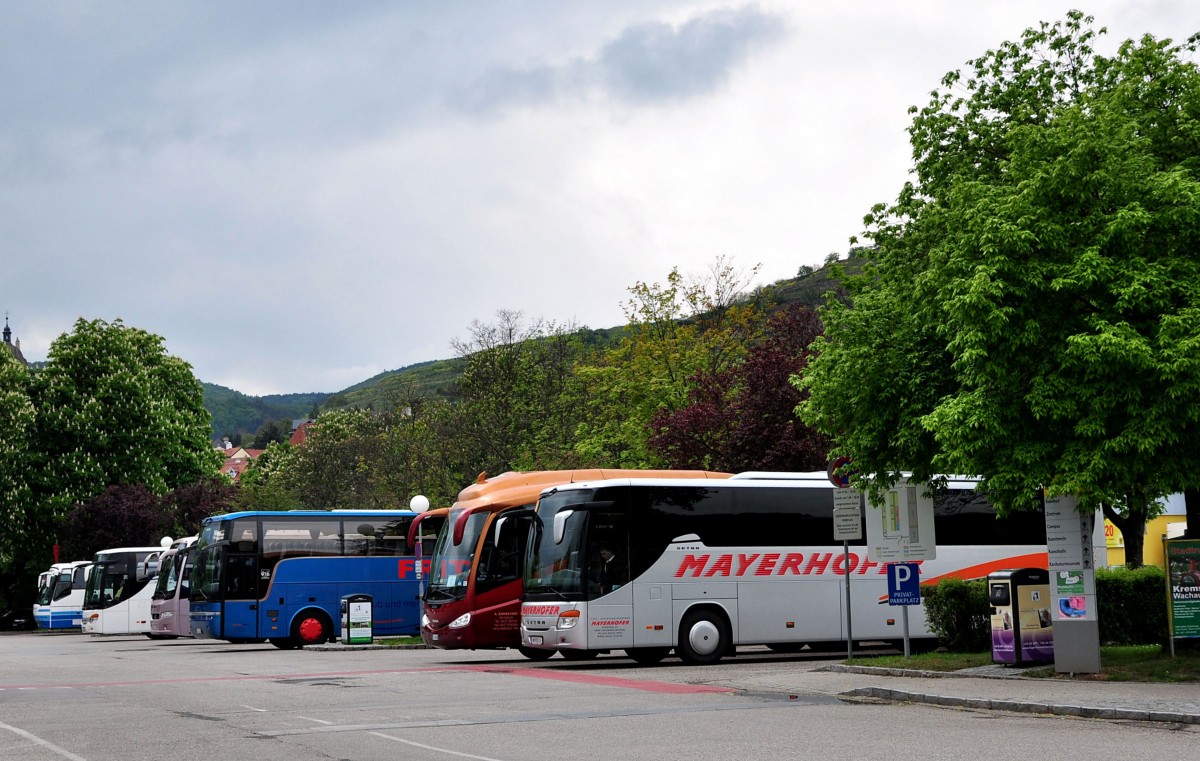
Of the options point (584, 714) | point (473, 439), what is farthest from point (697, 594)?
point (473, 439)

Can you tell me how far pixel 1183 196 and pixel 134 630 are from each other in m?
44.8

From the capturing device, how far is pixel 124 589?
52.0m

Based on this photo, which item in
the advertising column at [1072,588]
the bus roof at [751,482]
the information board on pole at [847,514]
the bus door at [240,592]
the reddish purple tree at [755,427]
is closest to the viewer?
the advertising column at [1072,588]

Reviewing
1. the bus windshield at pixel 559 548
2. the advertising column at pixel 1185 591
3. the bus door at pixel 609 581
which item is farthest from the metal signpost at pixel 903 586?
the bus windshield at pixel 559 548

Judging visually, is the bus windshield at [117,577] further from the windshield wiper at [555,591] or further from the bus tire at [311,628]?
the windshield wiper at [555,591]

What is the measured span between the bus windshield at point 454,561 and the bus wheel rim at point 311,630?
8409 mm

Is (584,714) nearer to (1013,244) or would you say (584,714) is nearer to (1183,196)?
(1013,244)

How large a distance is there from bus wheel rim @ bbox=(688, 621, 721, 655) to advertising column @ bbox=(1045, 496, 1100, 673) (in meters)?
7.68

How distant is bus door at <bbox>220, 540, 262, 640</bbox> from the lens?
33.8 metres

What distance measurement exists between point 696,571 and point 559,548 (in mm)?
2513

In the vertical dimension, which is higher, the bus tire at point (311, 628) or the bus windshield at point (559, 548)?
the bus windshield at point (559, 548)

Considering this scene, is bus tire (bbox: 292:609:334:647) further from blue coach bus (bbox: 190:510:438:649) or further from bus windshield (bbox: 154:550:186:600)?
bus windshield (bbox: 154:550:186:600)

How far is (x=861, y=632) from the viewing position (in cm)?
2597

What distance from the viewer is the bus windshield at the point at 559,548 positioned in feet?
78.0
